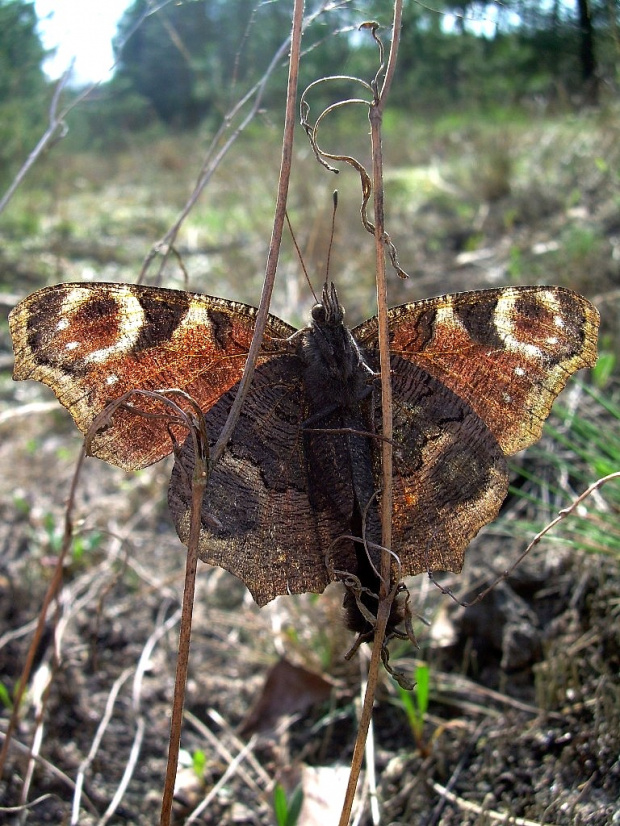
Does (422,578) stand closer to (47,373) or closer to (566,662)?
(566,662)

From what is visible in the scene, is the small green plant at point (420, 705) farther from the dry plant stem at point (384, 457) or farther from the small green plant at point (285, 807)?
the dry plant stem at point (384, 457)

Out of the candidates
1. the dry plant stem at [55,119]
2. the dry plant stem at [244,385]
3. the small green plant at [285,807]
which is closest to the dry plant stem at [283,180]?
the dry plant stem at [244,385]

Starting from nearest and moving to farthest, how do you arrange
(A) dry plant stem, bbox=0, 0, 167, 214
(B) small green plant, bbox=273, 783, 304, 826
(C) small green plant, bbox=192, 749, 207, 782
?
(B) small green plant, bbox=273, 783, 304, 826 < (A) dry plant stem, bbox=0, 0, 167, 214 < (C) small green plant, bbox=192, 749, 207, 782

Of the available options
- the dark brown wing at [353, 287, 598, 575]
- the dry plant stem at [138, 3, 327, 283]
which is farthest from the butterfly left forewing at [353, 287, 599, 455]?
the dry plant stem at [138, 3, 327, 283]

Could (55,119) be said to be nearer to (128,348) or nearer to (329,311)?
(128,348)

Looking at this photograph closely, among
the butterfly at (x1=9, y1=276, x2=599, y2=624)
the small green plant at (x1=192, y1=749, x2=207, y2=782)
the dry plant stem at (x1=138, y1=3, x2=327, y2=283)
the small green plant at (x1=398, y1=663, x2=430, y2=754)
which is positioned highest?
the dry plant stem at (x1=138, y1=3, x2=327, y2=283)

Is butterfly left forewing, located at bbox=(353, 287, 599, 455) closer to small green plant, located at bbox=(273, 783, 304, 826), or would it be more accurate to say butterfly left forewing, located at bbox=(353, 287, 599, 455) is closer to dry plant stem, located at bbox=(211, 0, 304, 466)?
dry plant stem, located at bbox=(211, 0, 304, 466)

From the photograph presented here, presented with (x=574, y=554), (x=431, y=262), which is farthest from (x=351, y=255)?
(x=574, y=554)

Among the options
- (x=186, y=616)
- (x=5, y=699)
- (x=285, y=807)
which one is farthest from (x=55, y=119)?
(x=285, y=807)
